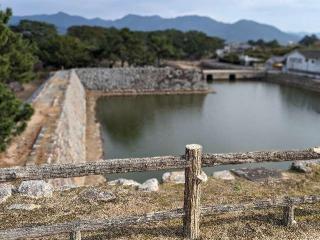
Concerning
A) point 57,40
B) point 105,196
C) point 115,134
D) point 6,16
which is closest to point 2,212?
point 105,196

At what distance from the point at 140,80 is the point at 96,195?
25.2 m

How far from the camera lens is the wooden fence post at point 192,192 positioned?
364 centimetres

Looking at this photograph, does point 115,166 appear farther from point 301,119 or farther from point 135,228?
point 301,119

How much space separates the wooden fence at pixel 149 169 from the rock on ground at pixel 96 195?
121cm

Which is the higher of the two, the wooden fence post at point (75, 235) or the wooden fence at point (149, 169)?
the wooden fence at point (149, 169)

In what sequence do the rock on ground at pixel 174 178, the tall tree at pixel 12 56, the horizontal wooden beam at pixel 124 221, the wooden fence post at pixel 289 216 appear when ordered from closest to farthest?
the horizontal wooden beam at pixel 124 221 < the wooden fence post at pixel 289 216 < the rock on ground at pixel 174 178 < the tall tree at pixel 12 56

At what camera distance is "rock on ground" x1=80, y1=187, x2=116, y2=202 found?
4859 millimetres

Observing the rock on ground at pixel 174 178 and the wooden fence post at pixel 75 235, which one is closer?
the wooden fence post at pixel 75 235

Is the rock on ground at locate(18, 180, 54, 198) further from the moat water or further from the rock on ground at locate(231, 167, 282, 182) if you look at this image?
the moat water

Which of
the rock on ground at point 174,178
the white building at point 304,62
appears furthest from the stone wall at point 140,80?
the rock on ground at point 174,178

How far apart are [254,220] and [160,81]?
85.4 feet

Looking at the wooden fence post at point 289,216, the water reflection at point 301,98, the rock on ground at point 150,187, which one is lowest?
the water reflection at point 301,98

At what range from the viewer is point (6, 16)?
11.6m

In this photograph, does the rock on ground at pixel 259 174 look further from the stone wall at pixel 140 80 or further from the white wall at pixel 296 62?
the white wall at pixel 296 62
